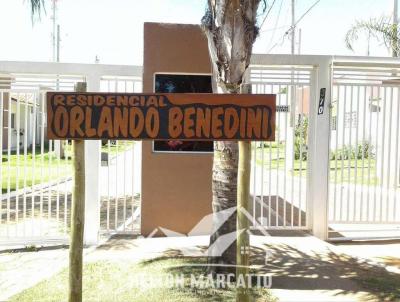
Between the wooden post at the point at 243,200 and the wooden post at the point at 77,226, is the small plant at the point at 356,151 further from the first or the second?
the wooden post at the point at 77,226

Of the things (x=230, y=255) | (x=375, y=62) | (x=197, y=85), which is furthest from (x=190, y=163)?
(x=375, y=62)

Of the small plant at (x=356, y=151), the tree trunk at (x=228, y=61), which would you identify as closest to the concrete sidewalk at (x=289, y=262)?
the tree trunk at (x=228, y=61)

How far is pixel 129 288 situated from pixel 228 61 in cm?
263

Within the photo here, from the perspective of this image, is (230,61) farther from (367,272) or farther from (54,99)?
(367,272)

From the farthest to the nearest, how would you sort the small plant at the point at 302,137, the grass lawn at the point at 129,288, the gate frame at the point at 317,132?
1. the small plant at the point at 302,137
2. the gate frame at the point at 317,132
3. the grass lawn at the point at 129,288

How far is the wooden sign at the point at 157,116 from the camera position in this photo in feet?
10.9

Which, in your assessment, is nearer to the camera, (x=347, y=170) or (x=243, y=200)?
(x=243, y=200)

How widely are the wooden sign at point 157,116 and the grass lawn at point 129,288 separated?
1.88m

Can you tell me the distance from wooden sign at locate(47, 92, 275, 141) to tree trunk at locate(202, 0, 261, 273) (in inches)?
60.8

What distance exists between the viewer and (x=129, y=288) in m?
4.74

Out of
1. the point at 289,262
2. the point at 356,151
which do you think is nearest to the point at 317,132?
the point at 356,151

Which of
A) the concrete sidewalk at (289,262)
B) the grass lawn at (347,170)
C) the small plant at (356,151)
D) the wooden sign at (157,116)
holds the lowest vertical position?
the concrete sidewalk at (289,262)

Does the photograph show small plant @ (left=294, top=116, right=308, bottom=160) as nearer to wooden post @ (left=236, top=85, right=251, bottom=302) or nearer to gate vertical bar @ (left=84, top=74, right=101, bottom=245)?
gate vertical bar @ (left=84, top=74, right=101, bottom=245)

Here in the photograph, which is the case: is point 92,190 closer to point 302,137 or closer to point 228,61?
point 228,61
